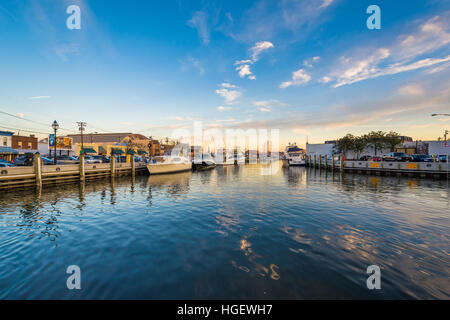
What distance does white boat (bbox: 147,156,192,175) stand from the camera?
3134 cm

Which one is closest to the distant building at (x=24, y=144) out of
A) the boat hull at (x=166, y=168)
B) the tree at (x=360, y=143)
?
the boat hull at (x=166, y=168)

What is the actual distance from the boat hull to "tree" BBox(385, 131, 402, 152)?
195ft

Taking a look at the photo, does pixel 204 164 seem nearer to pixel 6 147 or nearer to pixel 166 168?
pixel 166 168

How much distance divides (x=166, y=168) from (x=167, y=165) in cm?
56

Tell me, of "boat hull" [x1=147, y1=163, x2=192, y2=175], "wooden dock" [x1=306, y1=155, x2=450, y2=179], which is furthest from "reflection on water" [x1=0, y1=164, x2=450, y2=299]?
"wooden dock" [x1=306, y1=155, x2=450, y2=179]

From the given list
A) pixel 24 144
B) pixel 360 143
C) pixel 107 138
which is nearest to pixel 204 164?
pixel 24 144

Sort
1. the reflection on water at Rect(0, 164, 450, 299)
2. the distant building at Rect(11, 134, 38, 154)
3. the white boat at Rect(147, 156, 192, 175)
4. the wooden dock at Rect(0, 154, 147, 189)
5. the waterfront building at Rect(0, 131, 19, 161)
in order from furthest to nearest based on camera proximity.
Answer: the distant building at Rect(11, 134, 38, 154), the waterfront building at Rect(0, 131, 19, 161), the white boat at Rect(147, 156, 192, 175), the wooden dock at Rect(0, 154, 147, 189), the reflection on water at Rect(0, 164, 450, 299)

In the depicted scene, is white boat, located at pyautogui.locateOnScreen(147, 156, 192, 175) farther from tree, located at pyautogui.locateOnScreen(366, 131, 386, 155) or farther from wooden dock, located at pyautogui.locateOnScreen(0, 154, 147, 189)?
tree, located at pyautogui.locateOnScreen(366, 131, 386, 155)

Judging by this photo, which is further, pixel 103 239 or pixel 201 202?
pixel 201 202

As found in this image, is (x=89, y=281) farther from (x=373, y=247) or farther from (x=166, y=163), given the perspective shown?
(x=166, y=163)

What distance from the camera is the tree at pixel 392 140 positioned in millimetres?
55444
